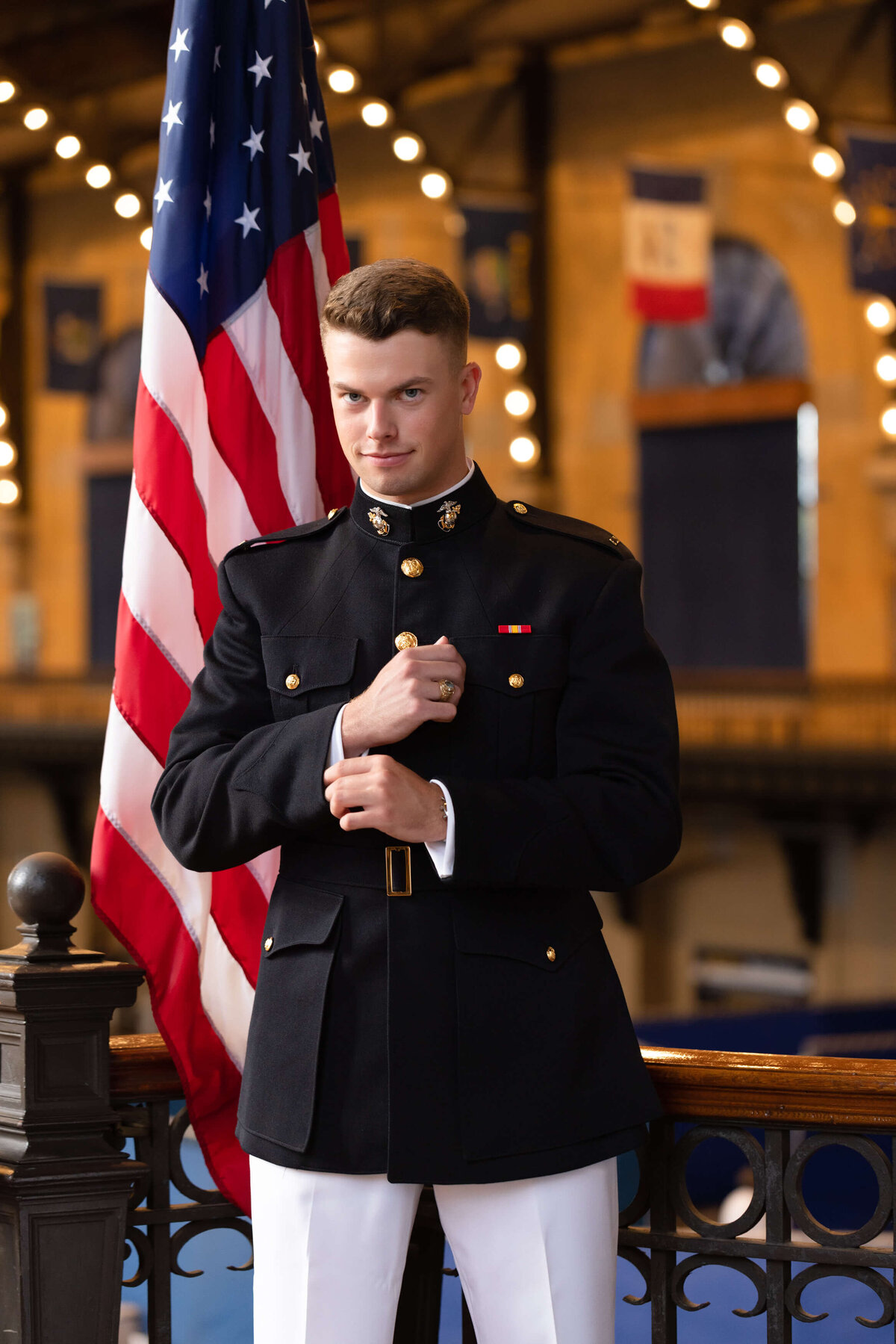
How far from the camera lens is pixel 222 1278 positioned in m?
2.79

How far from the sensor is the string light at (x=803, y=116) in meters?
8.62

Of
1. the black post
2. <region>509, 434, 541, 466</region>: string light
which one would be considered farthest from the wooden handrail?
<region>509, 434, 541, 466</region>: string light

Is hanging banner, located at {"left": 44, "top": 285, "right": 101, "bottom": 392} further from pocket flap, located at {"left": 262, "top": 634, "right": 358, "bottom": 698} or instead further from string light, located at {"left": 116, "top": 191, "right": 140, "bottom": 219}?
pocket flap, located at {"left": 262, "top": 634, "right": 358, "bottom": 698}

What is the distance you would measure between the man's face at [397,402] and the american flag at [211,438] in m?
0.62

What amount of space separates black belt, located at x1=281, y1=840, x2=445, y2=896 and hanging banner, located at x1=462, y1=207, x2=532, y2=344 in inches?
372

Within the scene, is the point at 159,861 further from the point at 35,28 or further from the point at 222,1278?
the point at 35,28

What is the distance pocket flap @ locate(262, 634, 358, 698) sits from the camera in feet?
6.07

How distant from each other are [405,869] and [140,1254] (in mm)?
862

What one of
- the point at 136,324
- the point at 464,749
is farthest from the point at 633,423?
the point at 464,749

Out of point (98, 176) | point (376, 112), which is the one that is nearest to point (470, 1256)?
point (98, 176)

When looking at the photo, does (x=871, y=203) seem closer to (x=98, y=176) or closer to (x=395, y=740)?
(x=98, y=176)

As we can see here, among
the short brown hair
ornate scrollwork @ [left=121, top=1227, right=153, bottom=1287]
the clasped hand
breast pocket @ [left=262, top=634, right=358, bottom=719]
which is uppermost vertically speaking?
the short brown hair

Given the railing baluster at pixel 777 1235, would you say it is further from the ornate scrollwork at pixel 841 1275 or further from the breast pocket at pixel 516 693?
the breast pocket at pixel 516 693

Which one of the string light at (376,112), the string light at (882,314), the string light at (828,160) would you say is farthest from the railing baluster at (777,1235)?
the string light at (882,314)
